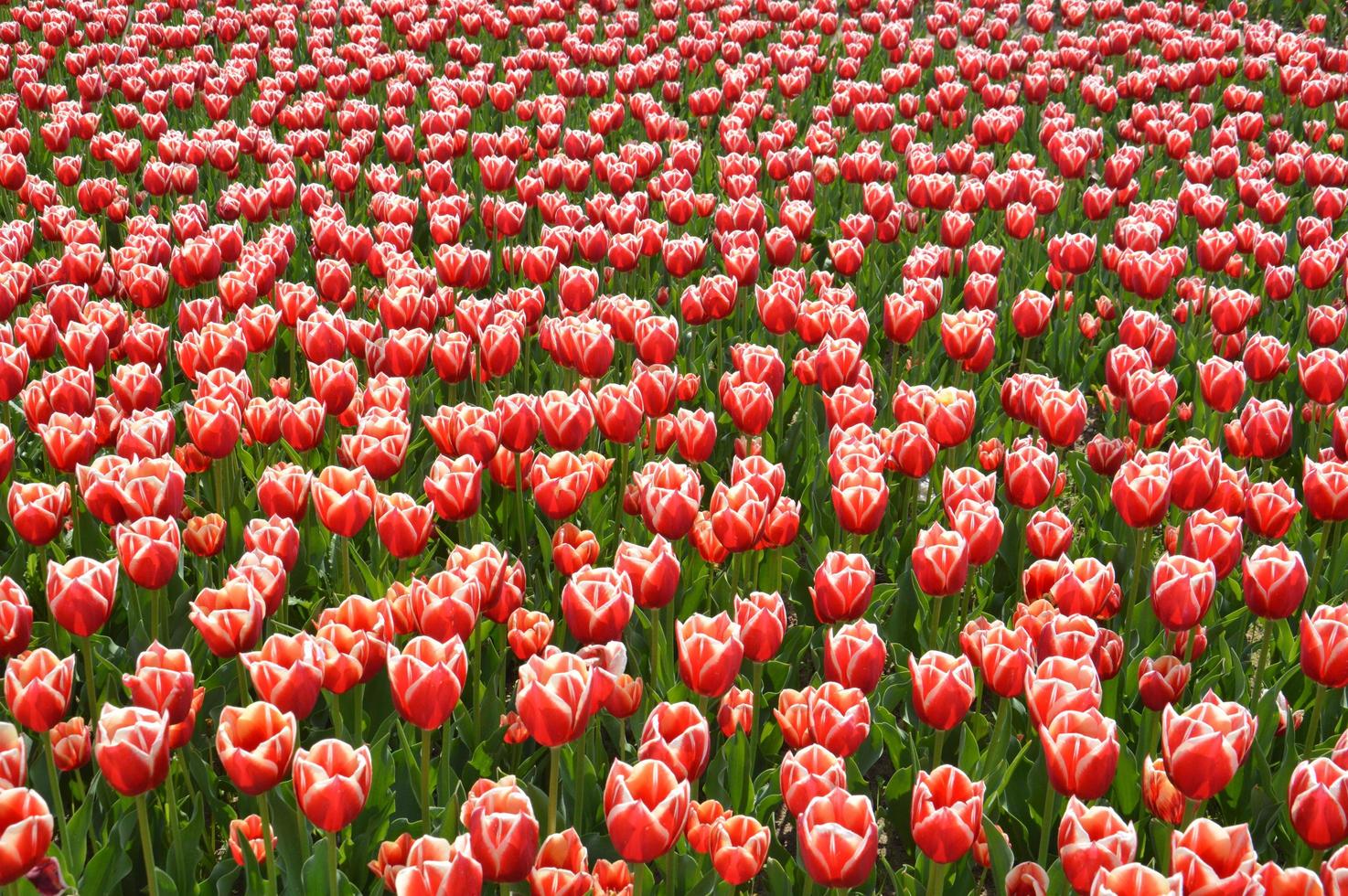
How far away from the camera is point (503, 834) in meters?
2.00

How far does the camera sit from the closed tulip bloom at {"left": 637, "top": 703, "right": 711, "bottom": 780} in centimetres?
219

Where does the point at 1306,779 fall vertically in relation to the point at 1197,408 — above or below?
above

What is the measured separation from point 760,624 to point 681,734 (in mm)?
516

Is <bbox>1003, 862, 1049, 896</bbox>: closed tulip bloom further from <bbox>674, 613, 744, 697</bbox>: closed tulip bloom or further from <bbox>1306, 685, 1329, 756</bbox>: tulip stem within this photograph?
<bbox>1306, 685, 1329, 756</bbox>: tulip stem

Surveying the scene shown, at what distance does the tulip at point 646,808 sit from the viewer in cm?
205

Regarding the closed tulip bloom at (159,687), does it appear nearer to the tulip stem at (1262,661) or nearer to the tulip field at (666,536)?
the tulip field at (666,536)

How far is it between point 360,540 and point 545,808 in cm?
155

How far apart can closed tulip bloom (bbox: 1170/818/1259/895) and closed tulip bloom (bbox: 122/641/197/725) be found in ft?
5.68

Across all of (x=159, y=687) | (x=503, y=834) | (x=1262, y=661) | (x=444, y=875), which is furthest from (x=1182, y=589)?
(x=159, y=687)

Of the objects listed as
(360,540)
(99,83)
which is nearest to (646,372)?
(360,540)

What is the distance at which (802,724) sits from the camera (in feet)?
8.37

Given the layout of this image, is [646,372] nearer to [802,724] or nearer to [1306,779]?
[802,724]

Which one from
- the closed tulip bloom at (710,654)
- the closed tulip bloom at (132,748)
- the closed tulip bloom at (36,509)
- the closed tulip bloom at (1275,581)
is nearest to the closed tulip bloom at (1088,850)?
the closed tulip bloom at (710,654)

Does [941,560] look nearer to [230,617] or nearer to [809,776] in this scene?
[809,776]
